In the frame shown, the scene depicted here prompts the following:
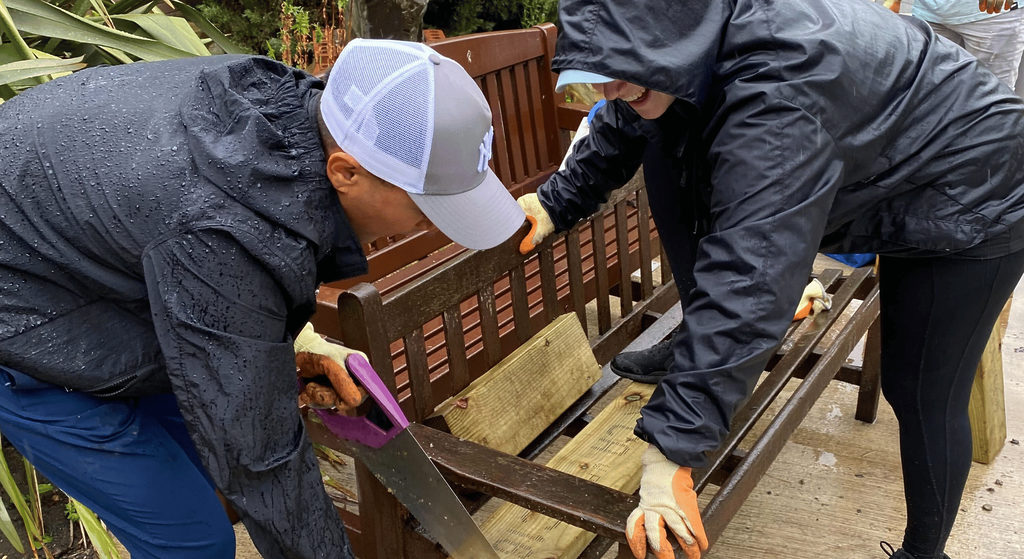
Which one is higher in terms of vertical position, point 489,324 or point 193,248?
→ point 193,248

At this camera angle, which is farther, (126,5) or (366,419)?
(126,5)

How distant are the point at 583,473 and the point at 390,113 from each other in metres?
1.34

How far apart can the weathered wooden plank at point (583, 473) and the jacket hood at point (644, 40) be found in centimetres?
107

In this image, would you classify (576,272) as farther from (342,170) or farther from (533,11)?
(533,11)

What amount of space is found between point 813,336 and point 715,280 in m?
1.09

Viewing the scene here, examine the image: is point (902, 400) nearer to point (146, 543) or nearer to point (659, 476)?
point (659, 476)

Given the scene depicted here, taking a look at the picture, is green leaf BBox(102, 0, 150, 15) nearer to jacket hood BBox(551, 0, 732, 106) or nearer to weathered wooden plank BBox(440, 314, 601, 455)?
weathered wooden plank BBox(440, 314, 601, 455)

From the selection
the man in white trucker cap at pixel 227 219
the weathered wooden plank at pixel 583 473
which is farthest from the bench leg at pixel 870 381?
the man in white trucker cap at pixel 227 219

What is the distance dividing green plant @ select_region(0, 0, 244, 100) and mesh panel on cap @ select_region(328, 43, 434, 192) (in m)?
1.76

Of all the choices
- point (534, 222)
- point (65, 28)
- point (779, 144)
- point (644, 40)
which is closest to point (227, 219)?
point (644, 40)

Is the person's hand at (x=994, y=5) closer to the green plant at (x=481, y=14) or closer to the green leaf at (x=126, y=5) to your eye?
the green plant at (x=481, y=14)

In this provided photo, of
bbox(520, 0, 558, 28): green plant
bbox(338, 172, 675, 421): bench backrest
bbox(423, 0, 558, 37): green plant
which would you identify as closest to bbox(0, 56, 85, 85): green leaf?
bbox(338, 172, 675, 421): bench backrest

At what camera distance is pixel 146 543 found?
1697 mm

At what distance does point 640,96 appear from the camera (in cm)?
170
